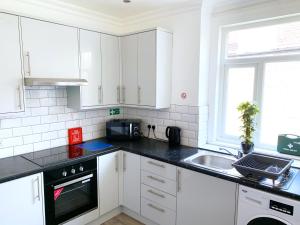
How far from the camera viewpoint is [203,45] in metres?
2.47

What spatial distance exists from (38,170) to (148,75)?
1515 mm

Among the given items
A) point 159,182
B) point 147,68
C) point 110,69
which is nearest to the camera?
point 159,182

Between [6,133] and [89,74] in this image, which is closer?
[6,133]

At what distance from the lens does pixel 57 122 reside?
2523mm

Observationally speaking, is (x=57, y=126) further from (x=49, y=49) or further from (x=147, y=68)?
(x=147, y=68)

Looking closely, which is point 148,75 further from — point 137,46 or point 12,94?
point 12,94

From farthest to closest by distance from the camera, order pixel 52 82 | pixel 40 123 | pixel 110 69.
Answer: pixel 110 69, pixel 40 123, pixel 52 82

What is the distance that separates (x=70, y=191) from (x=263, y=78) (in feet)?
7.46

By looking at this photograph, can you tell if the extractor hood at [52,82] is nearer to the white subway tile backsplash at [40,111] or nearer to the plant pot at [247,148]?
the white subway tile backsplash at [40,111]

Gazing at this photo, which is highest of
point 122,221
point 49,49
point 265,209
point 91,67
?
point 49,49

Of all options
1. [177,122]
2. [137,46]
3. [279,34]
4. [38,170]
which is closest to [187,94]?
[177,122]

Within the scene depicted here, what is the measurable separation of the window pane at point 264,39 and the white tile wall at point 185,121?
77 cm

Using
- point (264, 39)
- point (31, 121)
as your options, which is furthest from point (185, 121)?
point (31, 121)

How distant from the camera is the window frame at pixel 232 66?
84.7 inches
